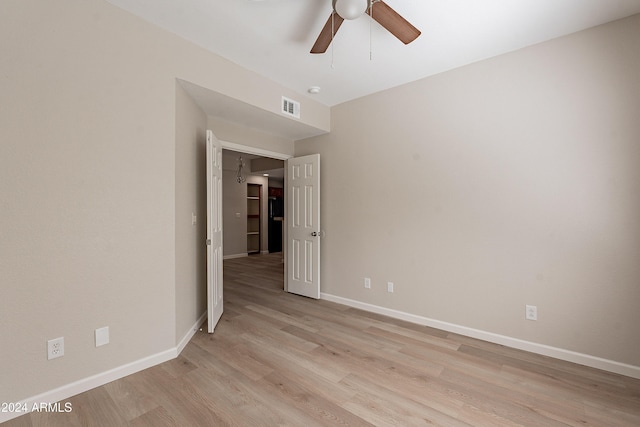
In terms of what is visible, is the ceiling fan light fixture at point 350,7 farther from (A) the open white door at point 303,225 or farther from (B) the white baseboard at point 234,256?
(B) the white baseboard at point 234,256

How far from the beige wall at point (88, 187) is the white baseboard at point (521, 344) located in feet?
7.94

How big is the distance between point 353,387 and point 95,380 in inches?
73.2

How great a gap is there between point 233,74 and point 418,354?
10.6 ft

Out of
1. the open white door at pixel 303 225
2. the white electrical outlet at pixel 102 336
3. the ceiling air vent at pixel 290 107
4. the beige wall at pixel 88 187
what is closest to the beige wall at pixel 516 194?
the open white door at pixel 303 225

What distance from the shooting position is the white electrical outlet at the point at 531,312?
264cm

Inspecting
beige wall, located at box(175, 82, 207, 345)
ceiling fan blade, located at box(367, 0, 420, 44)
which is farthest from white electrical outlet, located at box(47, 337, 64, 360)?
ceiling fan blade, located at box(367, 0, 420, 44)

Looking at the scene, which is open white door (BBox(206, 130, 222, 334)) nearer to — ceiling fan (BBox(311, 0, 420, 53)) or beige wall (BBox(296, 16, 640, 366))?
ceiling fan (BBox(311, 0, 420, 53))

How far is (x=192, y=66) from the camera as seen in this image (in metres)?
2.59

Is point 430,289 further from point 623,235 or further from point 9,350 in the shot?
point 9,350

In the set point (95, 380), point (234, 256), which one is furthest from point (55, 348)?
point (234, 256)

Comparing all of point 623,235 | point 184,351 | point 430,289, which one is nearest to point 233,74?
point 184,351

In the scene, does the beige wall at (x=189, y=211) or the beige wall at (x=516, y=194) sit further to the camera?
the beige wall at (x=189, y=211)

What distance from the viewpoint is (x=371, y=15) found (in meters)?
1.91

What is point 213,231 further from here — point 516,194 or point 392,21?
point 516,194
